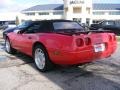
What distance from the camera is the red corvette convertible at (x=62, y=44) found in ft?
20.2

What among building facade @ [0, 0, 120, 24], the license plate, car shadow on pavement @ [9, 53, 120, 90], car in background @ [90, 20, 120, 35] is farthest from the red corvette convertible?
building facade @ [0, 0, 120, 24]

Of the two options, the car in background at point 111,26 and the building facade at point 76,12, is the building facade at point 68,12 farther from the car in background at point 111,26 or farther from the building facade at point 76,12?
the car in background at point 111,26

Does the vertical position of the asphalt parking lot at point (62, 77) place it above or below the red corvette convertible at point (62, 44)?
below

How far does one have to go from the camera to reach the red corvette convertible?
6.15 meters

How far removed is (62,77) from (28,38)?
73.9 inches

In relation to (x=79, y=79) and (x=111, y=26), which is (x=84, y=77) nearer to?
(x=79, y=79)

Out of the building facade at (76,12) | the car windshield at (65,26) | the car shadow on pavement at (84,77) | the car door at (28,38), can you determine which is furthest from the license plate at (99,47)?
the building facade at (76,12)

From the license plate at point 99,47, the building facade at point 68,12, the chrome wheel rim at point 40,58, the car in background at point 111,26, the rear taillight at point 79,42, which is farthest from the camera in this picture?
the building facade at point 68,12

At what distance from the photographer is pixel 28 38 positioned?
7719 millimetres

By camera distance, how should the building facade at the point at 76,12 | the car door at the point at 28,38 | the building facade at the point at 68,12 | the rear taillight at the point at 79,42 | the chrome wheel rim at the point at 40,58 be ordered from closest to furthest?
1. the rear taillight at the point at 79,42
2. the chrome wheel rim at the point at 40,58
3. the car door at the point at 28,38
4. the building facade at the point at 68,12
5. the building facade at the point at 76,12

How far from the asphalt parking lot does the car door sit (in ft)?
1.61

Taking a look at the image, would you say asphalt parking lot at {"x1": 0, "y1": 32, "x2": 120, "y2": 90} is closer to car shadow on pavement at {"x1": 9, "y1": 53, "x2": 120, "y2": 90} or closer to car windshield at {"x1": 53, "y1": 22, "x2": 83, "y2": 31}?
car shadow on pavement at {"x1": 9, "y1": 53, "x2": 120, "y2": 90}

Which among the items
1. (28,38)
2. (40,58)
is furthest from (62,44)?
(28,38)

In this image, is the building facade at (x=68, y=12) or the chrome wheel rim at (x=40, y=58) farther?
the building facade at (x=68, y=12)
